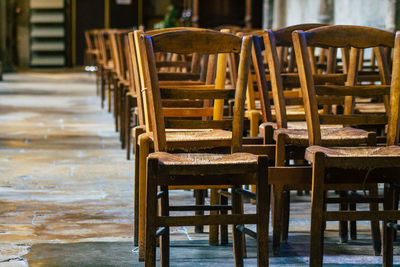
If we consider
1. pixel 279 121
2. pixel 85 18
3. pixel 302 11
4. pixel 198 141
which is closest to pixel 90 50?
pixel 302 11

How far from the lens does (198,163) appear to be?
268 cm

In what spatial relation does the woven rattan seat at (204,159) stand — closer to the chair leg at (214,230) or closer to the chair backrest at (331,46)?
the chair backrest at (331,46)

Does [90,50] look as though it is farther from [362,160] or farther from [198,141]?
[362,160]

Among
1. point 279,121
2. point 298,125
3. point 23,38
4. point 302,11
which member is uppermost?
point 302,11

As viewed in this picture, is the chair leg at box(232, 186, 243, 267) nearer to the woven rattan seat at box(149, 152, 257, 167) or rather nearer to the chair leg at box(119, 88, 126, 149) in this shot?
the woven rattan seat at box(149, 152, 257, 167)

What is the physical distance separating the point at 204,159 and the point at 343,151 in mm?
519

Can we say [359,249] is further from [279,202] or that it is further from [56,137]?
[56,137]

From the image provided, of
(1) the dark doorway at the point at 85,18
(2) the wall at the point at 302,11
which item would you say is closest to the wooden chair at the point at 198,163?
(2) the wall at the point at 302,11

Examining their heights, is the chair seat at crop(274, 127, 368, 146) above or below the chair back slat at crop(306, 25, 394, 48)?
below

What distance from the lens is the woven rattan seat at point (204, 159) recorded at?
2695 mm

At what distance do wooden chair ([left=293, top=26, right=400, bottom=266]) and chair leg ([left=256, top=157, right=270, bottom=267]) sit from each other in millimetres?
171

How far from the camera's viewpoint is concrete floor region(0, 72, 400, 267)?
3.24 meters

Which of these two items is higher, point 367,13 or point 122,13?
point 367,13

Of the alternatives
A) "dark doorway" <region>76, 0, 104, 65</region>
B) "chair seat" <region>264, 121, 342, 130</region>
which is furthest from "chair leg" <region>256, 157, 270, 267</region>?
"dark doorway" <region>76, 0, 104, 65</region>
